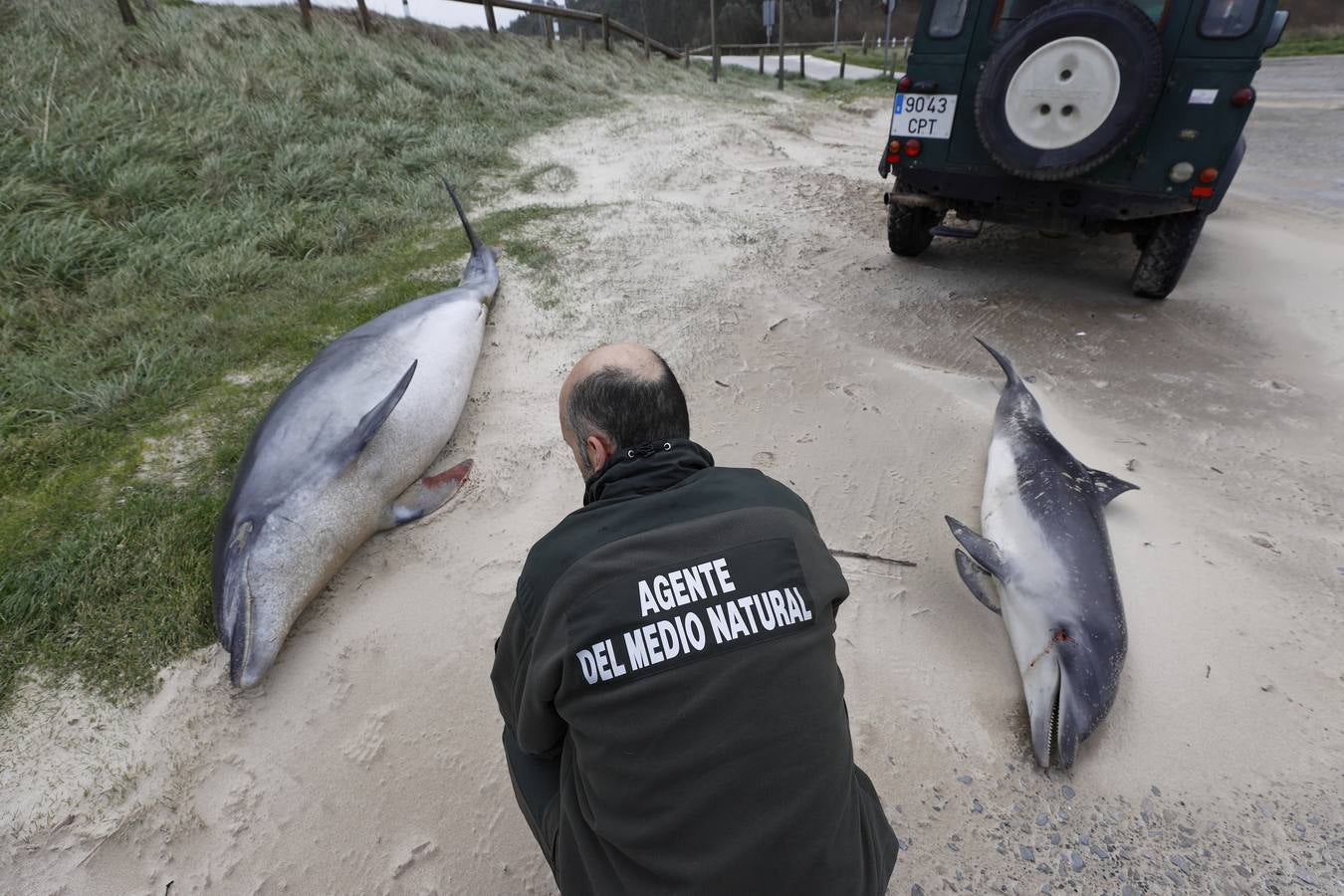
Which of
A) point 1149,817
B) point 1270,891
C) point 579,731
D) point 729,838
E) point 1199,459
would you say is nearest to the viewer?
point 729,838

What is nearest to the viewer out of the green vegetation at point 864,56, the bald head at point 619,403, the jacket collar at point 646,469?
the jacket collar at point 646,469

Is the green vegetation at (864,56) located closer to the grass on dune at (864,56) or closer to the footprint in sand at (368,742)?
the grass on dune at (864,56)

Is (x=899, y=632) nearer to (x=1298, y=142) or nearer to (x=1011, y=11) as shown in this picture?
(x=1011, y=11)

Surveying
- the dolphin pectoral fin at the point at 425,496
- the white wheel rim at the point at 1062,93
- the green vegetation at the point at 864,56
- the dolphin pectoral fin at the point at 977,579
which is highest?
the white wheel rim at the point at 1062,93

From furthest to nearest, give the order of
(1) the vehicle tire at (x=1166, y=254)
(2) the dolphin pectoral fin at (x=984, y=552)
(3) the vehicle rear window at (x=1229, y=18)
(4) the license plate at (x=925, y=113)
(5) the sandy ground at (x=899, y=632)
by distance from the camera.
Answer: (4) the license plate at (x=925, y=113) < (1) the vehicle tire at (x=1166, y=254) < (3) the vehicle rear window at (x=1229, y=18) < (2) the dolphin pectoral fin at (x=984, y=552) < (5) the sandy ground at (x=899, y=632)

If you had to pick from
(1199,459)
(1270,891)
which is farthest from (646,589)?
(1199,459)

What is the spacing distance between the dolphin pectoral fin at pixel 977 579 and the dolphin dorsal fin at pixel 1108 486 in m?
0.72

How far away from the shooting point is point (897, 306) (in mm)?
5320

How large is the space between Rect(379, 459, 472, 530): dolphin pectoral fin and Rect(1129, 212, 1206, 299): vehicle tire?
5.12 m

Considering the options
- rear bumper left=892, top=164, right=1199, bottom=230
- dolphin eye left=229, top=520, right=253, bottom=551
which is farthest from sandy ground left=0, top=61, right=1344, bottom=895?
rear bumper left=892, top=164, right=1199, bottom=230

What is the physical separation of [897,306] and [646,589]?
464 cm

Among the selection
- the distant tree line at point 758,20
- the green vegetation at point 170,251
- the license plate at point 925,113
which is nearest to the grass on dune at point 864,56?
the distant tree line at point 758,20

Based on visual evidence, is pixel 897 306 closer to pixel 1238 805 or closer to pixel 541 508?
pixel 541 508

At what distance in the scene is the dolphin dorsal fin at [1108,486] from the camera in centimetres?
316
